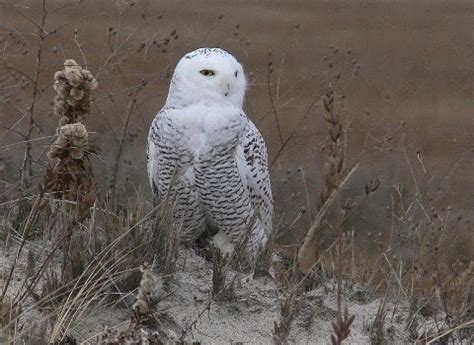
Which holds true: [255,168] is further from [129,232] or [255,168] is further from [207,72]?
[129,232]

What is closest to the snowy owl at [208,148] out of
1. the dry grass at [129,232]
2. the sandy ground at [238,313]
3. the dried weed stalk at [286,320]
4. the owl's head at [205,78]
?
the owl's head at [205,78]

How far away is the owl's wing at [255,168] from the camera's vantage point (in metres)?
4.45

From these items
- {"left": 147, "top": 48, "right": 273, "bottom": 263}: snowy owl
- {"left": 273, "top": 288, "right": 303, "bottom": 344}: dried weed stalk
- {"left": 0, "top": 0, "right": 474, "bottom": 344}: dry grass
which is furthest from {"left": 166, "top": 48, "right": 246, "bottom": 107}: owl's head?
{"left": 273, "top": 288, "right": 303, "bottom": 344}: dried weed stalk

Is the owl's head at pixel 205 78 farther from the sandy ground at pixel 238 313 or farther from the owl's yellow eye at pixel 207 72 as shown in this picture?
the sandy ground at pixel 238 313

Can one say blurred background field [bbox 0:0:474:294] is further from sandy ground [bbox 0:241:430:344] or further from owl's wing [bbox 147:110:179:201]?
sandy ground [bbox 0:241:430:344]

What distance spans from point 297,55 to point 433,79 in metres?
1.85

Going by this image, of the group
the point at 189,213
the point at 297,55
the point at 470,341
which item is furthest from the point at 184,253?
the point at 297,55

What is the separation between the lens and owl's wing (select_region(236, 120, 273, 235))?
4.45 m

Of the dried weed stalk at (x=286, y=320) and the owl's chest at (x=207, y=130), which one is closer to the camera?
the dried weed stalk at (x=286, y=320)

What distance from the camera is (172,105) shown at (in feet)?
14.5

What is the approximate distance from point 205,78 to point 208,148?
10.9 inches

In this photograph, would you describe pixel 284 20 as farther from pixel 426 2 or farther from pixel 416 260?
pixel 416 260

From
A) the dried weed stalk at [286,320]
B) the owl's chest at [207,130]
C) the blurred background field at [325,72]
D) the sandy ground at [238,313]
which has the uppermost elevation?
the owl's chest at [207,130]

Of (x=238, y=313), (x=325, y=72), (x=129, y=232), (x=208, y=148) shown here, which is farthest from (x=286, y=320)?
(x=325, y=72)
